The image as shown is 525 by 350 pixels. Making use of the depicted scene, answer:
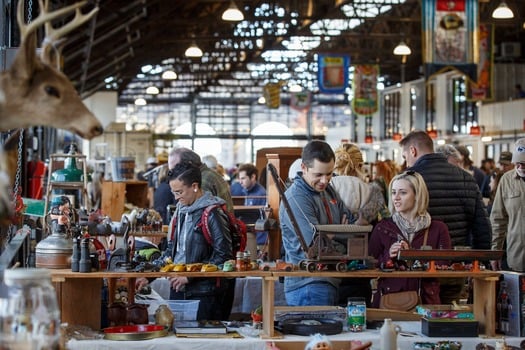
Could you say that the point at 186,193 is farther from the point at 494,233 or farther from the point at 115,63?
the point at 115,63

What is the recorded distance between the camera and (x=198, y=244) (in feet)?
16.8

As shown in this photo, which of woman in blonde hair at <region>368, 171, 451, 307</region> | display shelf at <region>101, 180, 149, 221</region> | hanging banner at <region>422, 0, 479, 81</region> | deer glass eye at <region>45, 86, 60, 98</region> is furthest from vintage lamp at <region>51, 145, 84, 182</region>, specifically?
hanging banner at <region>422, 0, 479, 81</region>

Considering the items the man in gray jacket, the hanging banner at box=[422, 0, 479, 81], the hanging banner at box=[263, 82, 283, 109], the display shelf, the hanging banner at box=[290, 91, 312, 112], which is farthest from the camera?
the hanging banner at box=[263, 82, 283, 109]

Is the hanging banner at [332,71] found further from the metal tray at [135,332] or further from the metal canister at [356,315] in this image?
the metal tray at [135,332]

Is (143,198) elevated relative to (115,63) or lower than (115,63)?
lower

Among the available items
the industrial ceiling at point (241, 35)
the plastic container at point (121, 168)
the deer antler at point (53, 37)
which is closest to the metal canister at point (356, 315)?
the deer antler at point (53, 37)

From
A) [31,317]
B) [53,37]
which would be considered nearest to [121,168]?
[53,37]

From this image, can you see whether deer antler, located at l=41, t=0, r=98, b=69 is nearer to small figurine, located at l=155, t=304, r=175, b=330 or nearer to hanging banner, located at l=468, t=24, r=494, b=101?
small figurine, located at l=155, t=304, r=175, b=330

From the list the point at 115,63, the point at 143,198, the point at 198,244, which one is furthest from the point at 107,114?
the point at 198,244

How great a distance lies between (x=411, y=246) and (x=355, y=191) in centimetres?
116

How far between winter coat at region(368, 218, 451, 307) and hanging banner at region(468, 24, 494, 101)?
18.2 meters

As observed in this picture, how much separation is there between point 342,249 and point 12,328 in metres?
2.31

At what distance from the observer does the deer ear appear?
2.75 metres

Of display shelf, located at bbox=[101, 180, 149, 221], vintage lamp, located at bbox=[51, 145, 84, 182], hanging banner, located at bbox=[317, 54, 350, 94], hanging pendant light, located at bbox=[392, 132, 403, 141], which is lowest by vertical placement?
display shelf, located at bbox=[101, 180, 149, 221]
